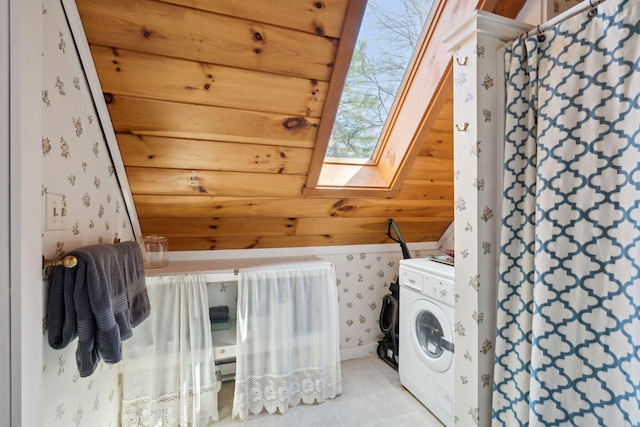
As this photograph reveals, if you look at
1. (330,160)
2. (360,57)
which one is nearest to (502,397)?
(330,160)

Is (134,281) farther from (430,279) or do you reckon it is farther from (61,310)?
(430,279)

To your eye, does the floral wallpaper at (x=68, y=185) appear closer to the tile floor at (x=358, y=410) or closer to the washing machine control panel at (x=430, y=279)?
the tile floor at (x=358, y=410)

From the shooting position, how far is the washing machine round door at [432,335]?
66.3 inches

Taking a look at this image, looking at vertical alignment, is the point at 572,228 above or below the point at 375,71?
below

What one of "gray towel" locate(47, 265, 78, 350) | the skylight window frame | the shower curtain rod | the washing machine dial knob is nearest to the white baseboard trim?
the washing machine dial knob

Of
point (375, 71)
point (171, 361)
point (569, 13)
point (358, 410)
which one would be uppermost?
point (375, 71)

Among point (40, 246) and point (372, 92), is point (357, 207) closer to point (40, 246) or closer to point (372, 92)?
point (372, 92)

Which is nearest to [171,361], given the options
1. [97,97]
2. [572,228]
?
[97,97]

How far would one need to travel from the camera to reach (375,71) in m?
1.76

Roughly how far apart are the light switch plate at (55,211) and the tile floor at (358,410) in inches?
57.9

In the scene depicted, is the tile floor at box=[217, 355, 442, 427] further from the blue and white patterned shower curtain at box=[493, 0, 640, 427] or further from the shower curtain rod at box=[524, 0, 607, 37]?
the shower curtain rod at box=[524, 0, 607, 37]

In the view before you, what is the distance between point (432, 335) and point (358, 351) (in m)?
0.90

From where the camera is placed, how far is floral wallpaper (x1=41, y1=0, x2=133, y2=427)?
0.92m

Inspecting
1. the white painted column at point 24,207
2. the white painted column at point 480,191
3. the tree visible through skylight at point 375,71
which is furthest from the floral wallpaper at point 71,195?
the white painted column at point 480,191
